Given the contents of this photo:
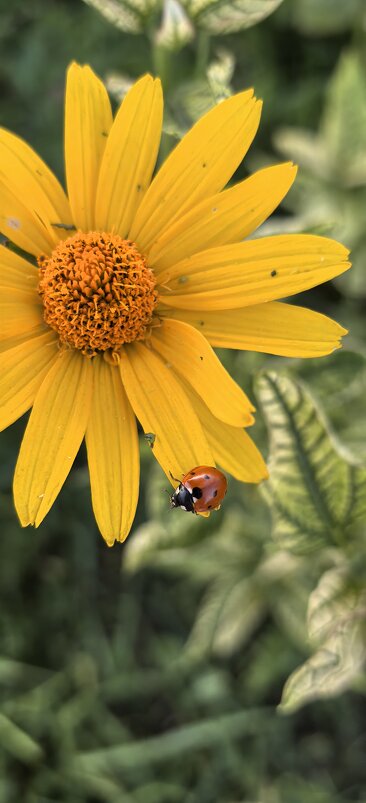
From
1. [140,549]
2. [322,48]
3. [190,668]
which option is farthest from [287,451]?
[322,48]

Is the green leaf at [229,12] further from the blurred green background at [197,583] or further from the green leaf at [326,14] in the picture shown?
the green leaf at [326,14]

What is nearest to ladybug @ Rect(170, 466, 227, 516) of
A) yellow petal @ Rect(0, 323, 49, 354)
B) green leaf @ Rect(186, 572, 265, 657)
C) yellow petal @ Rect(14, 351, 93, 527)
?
yellow petal @ Rect(14, 351, 93, 527)

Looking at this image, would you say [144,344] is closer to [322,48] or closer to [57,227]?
[57,227]

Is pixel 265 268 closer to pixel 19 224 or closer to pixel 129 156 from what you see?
pixel 129 156

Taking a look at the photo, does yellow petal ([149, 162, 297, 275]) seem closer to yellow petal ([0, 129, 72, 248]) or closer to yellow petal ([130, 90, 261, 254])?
yellow petal ([130, 90, 261, 254])

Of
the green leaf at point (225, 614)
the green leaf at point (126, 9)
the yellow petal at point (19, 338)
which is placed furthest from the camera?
the green leaf at point (225, 614)

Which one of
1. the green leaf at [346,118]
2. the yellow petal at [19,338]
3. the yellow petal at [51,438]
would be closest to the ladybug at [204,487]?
the yellow petal at [51,438]
